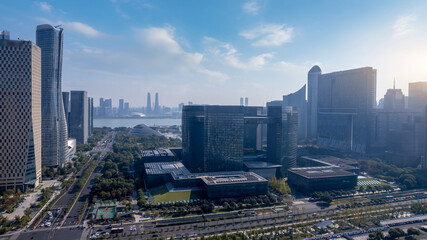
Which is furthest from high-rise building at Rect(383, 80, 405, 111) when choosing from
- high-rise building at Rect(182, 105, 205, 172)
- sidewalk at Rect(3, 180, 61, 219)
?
sidewalk at Rect(3, 180, 61, 219)

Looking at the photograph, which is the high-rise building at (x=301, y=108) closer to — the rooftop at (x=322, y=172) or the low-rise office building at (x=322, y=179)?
the low-rise office building at (x=322, y=179)

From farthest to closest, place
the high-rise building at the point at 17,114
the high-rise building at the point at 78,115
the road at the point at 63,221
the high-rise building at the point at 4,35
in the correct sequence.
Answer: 1. the high-rise building at the point at 78,115
2. the high-rise building at the point at 4,35
3. the high-rise building at the point at 17,114
4. the road at the point at 63,221

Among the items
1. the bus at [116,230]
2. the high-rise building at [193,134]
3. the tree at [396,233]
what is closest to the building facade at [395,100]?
the high-rise building at [193,134]

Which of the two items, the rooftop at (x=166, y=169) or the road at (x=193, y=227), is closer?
the road at (x=193, y=227)

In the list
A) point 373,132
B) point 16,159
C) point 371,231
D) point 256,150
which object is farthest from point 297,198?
point 373,132

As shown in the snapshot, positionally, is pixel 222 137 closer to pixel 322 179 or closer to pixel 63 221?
pixel 322 179

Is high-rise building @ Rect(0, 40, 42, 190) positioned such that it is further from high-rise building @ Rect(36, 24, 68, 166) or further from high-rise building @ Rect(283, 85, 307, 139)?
high-rise building @ Rect(283, 85, 307, 139)

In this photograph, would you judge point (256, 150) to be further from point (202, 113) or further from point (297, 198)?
point (297, 198)
